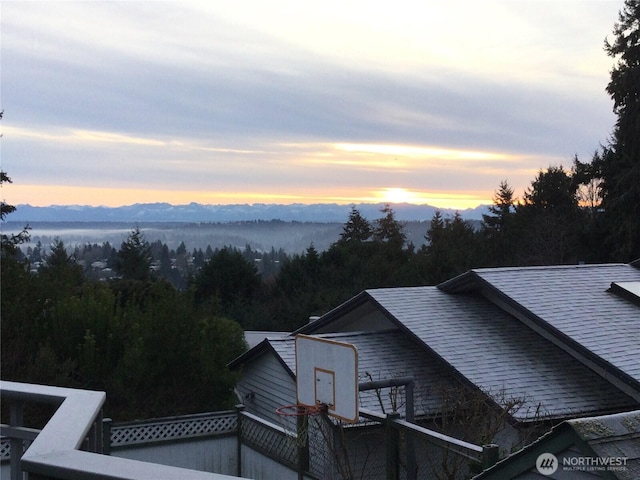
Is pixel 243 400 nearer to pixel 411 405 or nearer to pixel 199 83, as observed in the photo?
pixel 411 405

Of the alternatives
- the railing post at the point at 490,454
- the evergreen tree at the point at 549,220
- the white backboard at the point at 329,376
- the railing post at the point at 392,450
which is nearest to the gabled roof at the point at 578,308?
the white backboard at the point at 329,376

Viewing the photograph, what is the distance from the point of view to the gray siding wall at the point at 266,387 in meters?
14.0

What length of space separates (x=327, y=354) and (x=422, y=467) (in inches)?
67.5

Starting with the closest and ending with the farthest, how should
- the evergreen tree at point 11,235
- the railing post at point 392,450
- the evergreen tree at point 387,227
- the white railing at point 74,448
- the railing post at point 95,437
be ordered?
the white railing at point 74,448, the railing post at point 95,437, the railing post at point 392,450, the evergreen tree at point 11,235, the evergreen tree at point 387,227

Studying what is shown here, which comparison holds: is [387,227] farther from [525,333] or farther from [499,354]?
[499,354]

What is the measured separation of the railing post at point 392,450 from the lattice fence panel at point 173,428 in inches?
230

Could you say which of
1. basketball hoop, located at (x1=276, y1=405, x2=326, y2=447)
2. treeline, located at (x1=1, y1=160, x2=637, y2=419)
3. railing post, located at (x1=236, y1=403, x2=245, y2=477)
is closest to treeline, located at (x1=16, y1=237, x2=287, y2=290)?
treeline, located at (x1=1, y1=160, x2=637, y2=419)

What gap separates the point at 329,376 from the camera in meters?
7.91

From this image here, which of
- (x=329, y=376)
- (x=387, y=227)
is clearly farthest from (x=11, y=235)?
(x=387, y=227)

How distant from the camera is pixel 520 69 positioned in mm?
21312

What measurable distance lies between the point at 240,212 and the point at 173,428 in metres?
76.2

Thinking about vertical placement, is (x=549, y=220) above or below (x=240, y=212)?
below

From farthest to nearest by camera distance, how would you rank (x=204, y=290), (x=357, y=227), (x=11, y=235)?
(x=357, y=227) → (x=204, y=290) → (x=11, y=235)

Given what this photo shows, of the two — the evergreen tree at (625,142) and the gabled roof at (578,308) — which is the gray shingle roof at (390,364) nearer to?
the gabled roof at (578,308)
